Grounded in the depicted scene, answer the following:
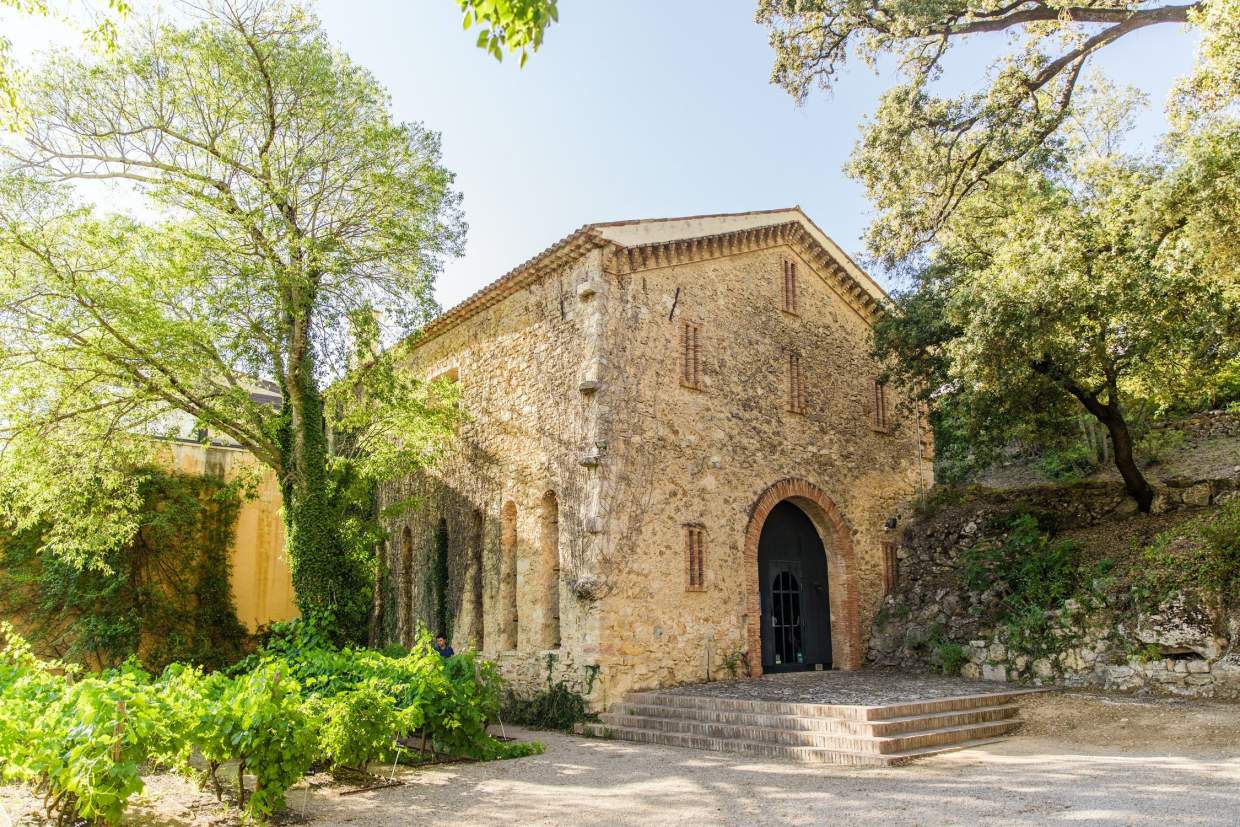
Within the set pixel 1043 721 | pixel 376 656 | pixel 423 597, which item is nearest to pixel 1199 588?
pixel 1043 721

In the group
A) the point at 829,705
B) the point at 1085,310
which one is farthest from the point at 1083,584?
the point at 829,705

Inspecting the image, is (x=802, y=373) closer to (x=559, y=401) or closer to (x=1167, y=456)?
(x=559, y=401)

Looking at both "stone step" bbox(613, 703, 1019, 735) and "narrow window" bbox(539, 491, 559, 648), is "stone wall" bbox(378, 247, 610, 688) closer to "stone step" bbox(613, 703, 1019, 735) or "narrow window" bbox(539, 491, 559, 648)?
"narrow window" bbox(539, 491, 559, 648)

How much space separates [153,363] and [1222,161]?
14.1 meters

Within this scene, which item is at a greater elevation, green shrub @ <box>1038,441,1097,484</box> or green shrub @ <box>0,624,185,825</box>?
green shrub @ <box>1038,441,1097,484</box>

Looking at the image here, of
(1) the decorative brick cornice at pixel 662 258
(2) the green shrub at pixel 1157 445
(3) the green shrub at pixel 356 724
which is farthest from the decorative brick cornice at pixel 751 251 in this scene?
(3) the green shrub at pixel 356 724

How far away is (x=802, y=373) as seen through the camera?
1535cm

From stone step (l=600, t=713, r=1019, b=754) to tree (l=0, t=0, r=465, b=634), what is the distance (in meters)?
5.40

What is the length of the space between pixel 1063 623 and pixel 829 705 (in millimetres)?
4848

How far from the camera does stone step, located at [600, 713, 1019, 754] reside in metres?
8.83

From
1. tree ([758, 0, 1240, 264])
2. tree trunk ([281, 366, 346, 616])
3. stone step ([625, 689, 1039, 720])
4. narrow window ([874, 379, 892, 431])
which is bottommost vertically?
stone step ([625, 689, 1039, 720])

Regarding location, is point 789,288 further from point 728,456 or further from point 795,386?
point 728,456

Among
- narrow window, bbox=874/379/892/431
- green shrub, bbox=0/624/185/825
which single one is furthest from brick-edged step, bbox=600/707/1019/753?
narrow window, bbox=874/379/892/431

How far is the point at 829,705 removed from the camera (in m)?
9.70
